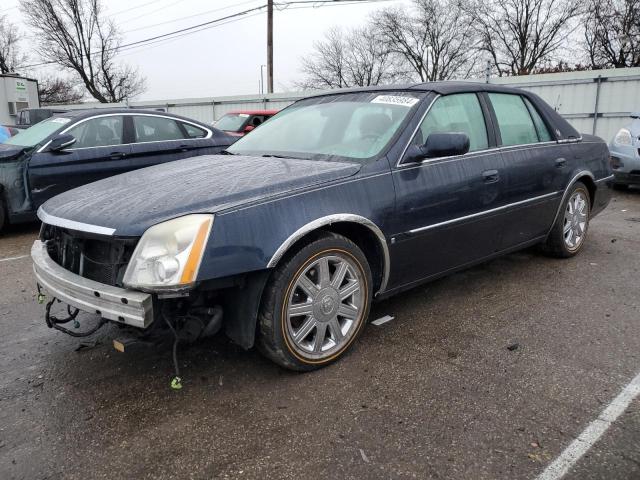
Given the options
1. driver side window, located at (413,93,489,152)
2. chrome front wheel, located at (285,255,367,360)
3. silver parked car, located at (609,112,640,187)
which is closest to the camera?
chrome front wheel, located at (285,255,367,360)

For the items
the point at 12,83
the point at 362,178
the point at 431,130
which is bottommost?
the point at 362,178

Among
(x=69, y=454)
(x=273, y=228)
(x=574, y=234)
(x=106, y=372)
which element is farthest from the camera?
(x=574, y=234)

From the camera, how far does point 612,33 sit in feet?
105

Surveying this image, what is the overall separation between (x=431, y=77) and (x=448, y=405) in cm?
4419

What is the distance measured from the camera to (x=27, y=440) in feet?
7.49

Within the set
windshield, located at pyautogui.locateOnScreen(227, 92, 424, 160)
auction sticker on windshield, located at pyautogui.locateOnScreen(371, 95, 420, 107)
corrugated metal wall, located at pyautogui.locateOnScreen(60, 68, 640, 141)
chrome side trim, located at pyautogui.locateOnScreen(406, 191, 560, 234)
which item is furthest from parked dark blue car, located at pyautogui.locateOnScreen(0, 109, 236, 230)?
corrugated metal wall, located at pyautogui.locateOnScreen(60, 68, 640, 141)

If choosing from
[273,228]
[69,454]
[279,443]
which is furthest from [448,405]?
[69,454]

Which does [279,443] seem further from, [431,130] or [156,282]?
[431,130]

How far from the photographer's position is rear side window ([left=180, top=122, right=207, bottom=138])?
7.21 m

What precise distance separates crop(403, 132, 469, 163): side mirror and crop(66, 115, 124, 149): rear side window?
Answer: 4770mm

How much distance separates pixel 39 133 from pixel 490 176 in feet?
18.7

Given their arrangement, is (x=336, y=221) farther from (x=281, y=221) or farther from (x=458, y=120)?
(x=458, y=120)

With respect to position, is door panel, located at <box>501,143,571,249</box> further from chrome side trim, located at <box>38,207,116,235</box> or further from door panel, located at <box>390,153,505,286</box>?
chrome side trim, located at <box>38,207,116,235</box>

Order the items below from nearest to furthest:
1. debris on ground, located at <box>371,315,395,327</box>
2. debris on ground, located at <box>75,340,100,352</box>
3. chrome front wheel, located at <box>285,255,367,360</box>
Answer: chrome front wheel, located at <box>285,255,367,360</box> → debris on ground, located at <box>75,340,100,352</box> → debris on ground, located at <box>371,315,395,327</box>
